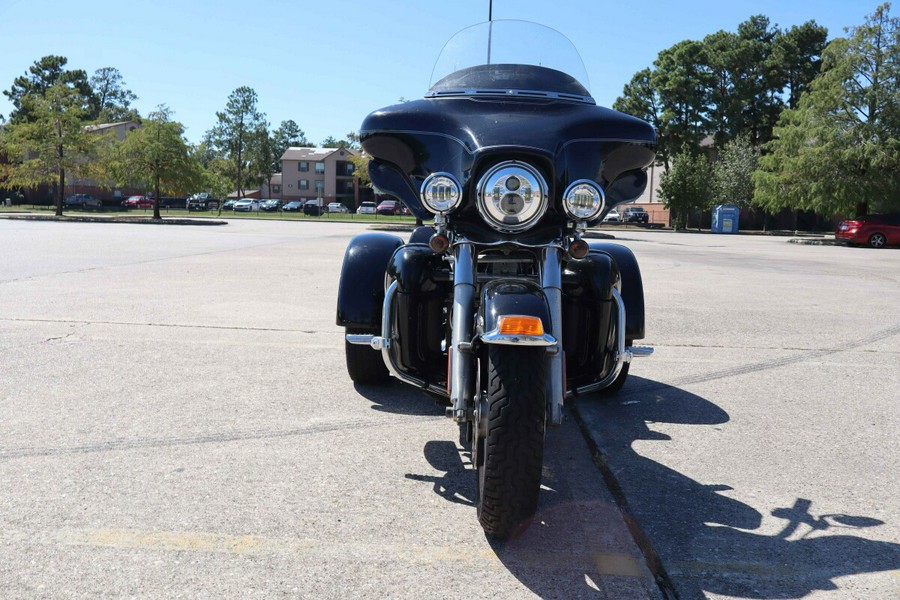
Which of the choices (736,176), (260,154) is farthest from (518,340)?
(260,154)

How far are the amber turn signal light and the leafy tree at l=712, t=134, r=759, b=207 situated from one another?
48.3 meters

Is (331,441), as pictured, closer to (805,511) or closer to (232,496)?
(232,496)

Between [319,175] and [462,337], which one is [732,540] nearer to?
[462,337]

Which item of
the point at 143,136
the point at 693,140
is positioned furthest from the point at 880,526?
the point at 693,140

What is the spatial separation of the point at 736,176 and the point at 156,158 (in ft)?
114

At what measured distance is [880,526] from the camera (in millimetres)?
3186

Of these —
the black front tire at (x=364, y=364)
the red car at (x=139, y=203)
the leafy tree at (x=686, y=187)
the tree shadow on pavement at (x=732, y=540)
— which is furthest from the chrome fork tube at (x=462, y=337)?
the red car at (x=139, y=203)

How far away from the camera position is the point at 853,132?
103 ft

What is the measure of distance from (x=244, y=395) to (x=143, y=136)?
126ft

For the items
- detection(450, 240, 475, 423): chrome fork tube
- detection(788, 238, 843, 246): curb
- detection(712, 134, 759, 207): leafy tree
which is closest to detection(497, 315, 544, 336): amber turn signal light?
detection(450, 240, 475, 423): chrome fork tube

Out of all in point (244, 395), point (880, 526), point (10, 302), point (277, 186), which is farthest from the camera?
point (277, 186)

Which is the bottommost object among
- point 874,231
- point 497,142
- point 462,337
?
point 462,337

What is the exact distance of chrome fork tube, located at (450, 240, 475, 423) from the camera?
9.87 feet

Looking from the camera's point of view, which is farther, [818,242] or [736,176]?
[736,176]
